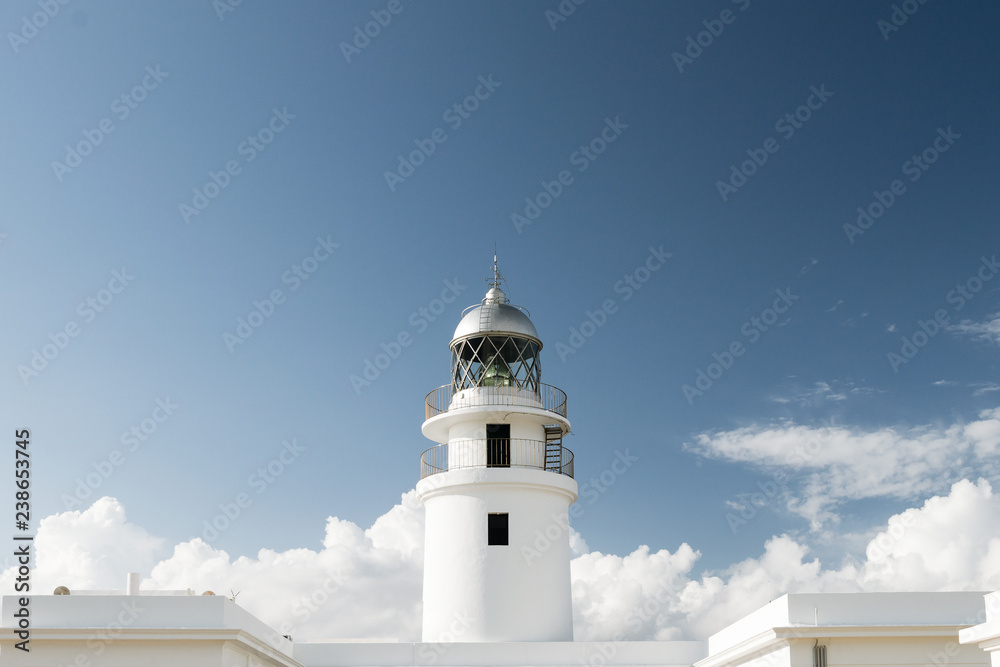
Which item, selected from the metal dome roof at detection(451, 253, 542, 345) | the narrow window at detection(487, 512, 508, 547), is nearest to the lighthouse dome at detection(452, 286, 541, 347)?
the metal dome roof at detection(451, 253, 542, 345)

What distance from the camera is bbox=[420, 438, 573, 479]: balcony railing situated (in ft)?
70.1

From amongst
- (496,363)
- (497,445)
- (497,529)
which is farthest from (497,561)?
(496,363)

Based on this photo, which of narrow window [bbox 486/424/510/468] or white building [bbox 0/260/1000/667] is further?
narrow window [bbox 486/424/510/468]

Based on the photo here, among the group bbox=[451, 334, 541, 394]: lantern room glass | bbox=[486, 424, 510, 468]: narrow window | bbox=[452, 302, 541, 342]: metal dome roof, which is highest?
bbox=[452, 302, 541, 342]: metal dome roof

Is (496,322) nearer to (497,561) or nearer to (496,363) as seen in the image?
(496,363)

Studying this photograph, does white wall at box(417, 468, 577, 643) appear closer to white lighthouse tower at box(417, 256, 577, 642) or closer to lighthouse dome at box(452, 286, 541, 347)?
white lighthouse tower at box(417, 256, 577, 642)

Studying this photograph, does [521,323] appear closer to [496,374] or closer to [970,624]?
[496,374]

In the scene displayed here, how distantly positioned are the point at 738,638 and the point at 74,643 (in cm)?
1044

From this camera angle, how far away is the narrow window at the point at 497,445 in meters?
21.4

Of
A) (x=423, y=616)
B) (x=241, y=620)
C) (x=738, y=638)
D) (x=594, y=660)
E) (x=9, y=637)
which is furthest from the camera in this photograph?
(x=423, y=616)

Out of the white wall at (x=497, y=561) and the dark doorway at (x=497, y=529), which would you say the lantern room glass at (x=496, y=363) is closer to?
the white wall at (x=497, y=561)

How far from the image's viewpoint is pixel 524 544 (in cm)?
2067

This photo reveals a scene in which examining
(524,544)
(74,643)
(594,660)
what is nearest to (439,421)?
(524,544)

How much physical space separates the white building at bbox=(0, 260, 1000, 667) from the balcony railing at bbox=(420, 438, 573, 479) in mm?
30
